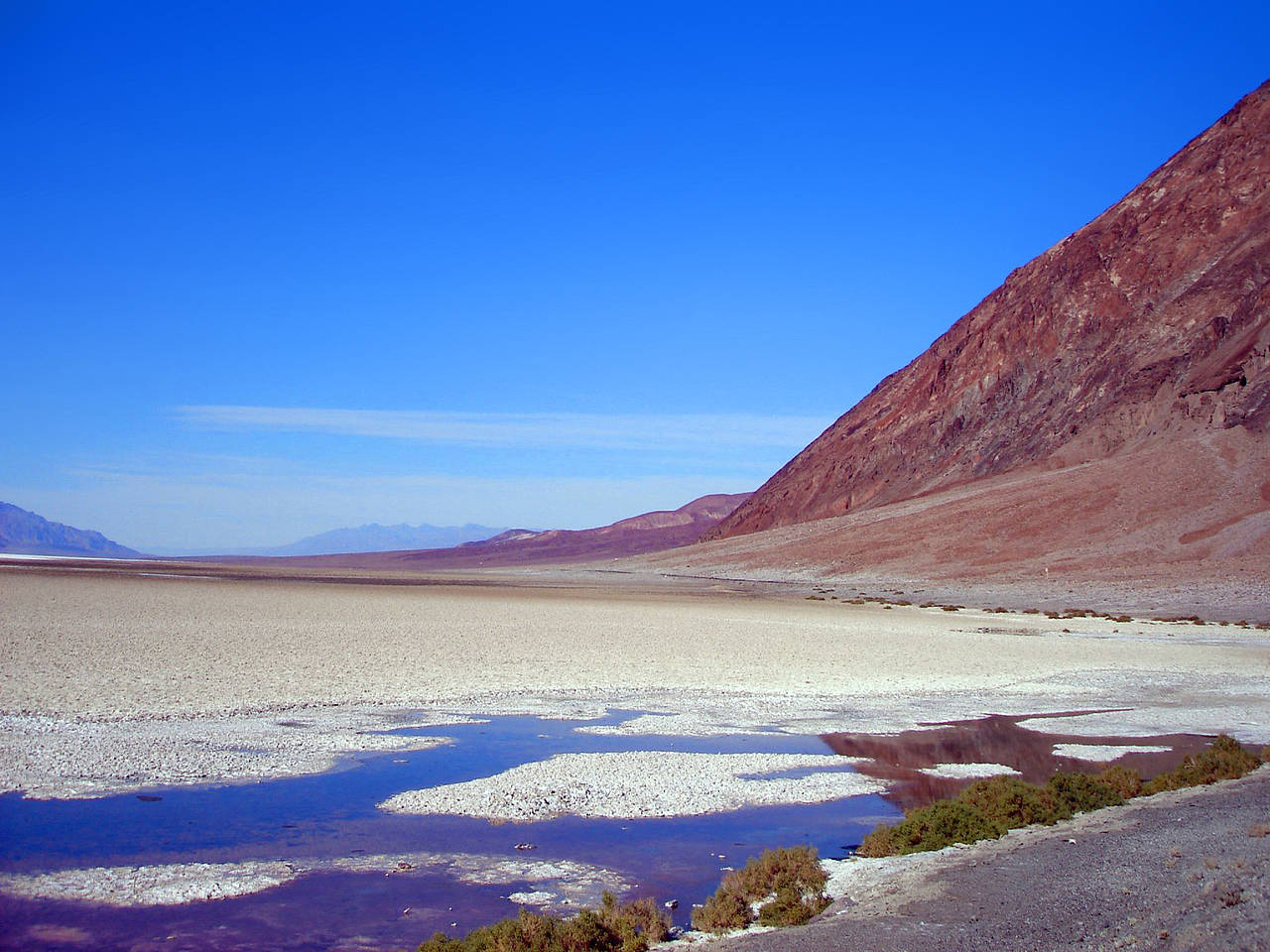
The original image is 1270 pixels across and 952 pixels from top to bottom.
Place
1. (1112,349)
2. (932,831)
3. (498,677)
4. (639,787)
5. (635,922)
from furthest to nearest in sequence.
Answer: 1. (1112,349)
2. (498,677)
3. (639,787)
4. (932,831)
5. (635,922)

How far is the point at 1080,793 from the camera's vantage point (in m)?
10.2

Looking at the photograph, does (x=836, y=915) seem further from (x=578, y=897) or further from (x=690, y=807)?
(x=690, y=807)

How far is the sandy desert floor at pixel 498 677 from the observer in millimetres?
13555

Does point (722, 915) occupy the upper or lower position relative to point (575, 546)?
lower

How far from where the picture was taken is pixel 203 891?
7.89 m

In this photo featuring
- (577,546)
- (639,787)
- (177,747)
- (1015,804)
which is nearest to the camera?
(1015,804)

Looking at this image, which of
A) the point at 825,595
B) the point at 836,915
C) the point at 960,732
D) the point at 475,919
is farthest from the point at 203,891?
the point at 825,595

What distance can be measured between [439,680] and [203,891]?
12.3 meters

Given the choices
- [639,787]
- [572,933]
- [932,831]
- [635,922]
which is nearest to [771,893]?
[635,922]

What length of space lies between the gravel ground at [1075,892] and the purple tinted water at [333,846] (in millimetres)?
1308

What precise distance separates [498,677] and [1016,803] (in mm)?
12644

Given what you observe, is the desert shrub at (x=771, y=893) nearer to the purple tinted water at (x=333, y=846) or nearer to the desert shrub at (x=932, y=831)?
the purple tinted water at (x=333, y=846)

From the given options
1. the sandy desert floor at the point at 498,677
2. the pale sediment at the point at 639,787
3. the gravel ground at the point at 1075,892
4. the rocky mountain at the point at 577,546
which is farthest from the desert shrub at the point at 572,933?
the rocky mountain at the point at 577,546

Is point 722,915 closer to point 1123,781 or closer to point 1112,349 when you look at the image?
point 1123,781
